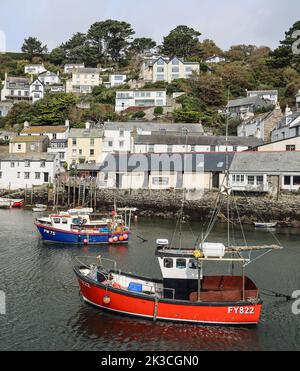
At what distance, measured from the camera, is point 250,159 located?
163 feet

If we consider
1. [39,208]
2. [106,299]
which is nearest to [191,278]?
[106,299]

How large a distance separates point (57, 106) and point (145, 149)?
27.5m

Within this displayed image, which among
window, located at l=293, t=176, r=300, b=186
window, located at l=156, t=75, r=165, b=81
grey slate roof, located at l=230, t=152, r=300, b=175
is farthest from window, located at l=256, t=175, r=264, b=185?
window, located at l=156, t=75, r=165, b=81

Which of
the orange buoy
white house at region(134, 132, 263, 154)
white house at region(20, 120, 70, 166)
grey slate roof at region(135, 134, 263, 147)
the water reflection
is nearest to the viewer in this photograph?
the water reflection

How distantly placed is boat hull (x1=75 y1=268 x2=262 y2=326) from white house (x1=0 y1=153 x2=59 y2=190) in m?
44.9

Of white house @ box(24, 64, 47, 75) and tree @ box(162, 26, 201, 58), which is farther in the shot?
white house @ box(24, 64, 47, 75)

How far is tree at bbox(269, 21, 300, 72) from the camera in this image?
3718 inches

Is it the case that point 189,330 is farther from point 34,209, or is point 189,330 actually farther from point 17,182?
point 17,182

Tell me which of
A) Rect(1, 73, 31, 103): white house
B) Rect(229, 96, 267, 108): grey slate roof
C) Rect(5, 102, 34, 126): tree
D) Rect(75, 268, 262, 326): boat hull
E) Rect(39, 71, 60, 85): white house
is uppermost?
Rect(39, 71, 60, 85): white house

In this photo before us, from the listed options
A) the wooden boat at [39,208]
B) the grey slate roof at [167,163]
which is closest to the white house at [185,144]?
the grey slate roof at [167,163]

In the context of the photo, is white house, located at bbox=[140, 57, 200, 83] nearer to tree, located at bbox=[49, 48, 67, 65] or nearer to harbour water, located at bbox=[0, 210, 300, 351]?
tree, located at bbox=[49, 48, 67, 65]

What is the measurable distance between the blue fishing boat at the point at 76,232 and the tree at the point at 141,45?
9368 centimetres

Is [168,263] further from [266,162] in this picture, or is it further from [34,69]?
[34,69]
